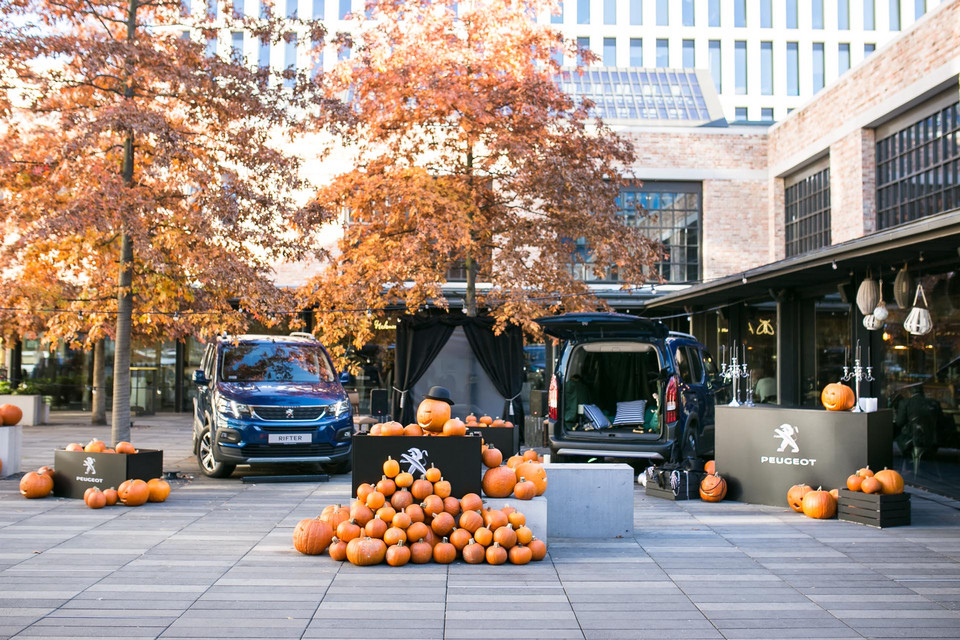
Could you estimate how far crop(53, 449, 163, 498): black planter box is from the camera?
9.62 metres

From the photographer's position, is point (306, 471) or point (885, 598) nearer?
point (885, 598)

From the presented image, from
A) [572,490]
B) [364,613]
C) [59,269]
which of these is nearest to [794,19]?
[59,269]

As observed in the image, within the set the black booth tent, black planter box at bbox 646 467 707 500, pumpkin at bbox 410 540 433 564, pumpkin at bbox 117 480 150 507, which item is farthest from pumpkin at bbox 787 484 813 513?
pumpkin at bbox 117 480 150 507

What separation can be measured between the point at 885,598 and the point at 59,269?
1252 centimetres

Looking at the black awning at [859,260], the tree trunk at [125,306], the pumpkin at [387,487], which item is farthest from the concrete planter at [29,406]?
the pumpkin at [387,487]

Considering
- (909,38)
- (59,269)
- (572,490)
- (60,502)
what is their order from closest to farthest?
(572,490)
(60,502)
(59,269)
(909,38)

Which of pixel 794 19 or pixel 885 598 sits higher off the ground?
pixel 794 19

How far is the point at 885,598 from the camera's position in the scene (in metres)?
5.84

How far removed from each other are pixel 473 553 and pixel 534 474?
1.00m

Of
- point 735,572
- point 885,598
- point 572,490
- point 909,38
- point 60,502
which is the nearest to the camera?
point 885,598

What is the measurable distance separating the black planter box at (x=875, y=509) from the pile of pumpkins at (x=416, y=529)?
3425mm

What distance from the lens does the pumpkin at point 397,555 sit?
661cm

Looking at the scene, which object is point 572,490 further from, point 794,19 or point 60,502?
point 794,19

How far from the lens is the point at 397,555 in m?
6.62
